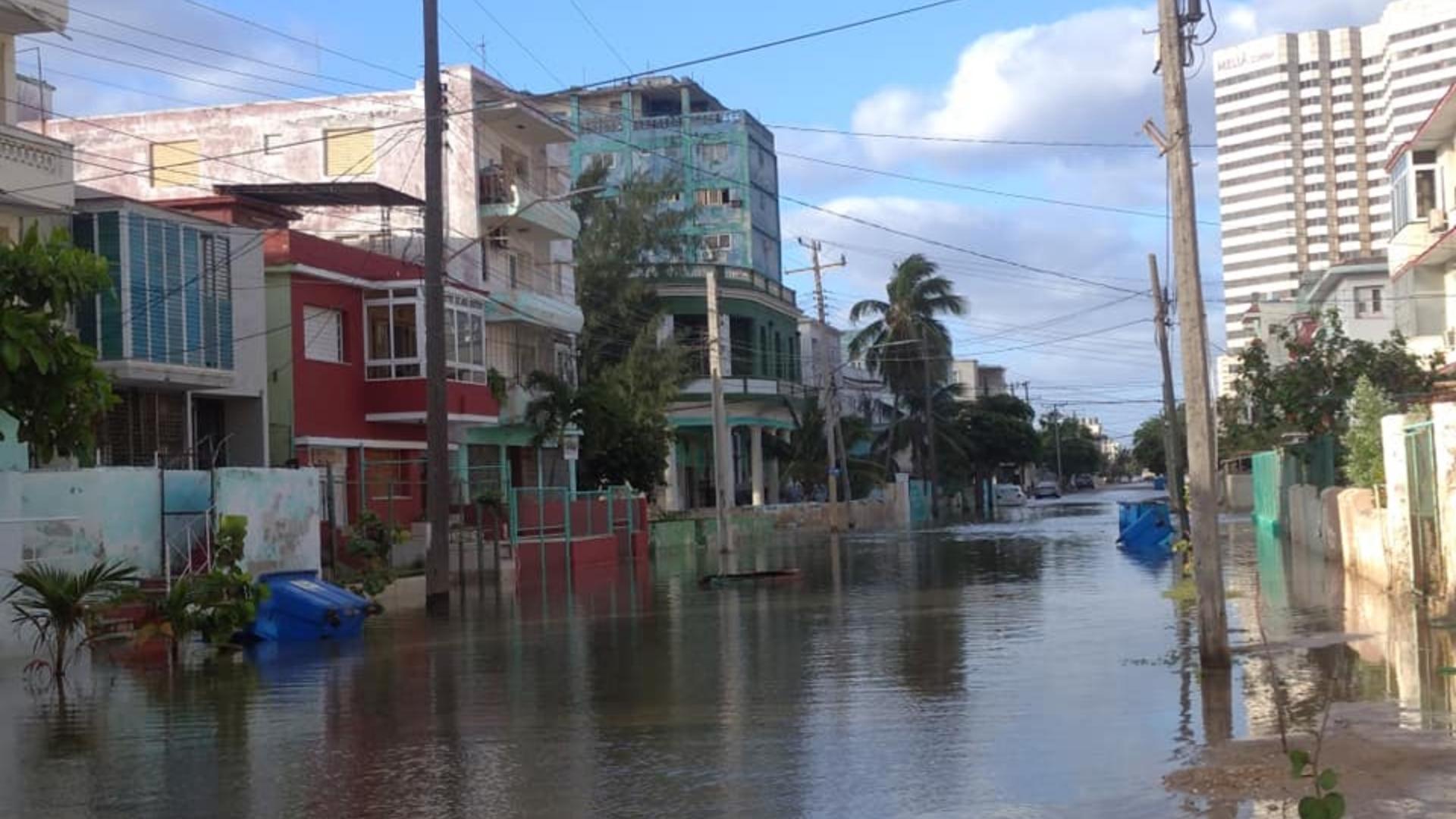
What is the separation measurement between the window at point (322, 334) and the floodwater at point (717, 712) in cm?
1282

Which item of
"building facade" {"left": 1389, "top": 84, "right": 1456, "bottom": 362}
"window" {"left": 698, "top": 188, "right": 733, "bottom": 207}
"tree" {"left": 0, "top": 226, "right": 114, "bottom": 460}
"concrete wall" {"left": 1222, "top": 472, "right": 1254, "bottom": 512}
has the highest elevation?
"window" {"left": 698, "top": 188, "right": 733, "bottom": 207}

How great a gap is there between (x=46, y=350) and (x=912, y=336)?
7083cm

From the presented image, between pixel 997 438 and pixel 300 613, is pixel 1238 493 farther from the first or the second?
pixel 300 613

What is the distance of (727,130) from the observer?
85438 mm

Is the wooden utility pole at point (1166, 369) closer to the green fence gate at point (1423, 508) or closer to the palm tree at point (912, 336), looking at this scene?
the green fence gate at point (1423, 508)

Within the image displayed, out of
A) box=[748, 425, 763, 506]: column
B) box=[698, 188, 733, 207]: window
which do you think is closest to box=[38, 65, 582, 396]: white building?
box=[748, 425, 763, 506]: column

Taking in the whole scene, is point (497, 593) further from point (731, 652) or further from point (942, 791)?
point (942, 791)

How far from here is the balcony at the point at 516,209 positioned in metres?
48.4

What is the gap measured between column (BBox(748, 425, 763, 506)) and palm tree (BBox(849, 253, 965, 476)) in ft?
→ 42.8

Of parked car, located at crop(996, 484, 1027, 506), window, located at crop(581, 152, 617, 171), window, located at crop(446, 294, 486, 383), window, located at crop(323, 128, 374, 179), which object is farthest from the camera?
parked car, located at crop(996, 484, 1027, 506)

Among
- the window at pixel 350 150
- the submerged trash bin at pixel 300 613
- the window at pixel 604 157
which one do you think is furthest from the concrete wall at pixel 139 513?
the window at pixel 604 157

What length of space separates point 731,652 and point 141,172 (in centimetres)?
3411

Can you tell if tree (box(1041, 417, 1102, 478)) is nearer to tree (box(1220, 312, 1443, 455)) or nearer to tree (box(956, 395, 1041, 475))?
tree (box(956, 395, 1041, 475))

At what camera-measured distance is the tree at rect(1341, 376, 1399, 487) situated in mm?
25312
